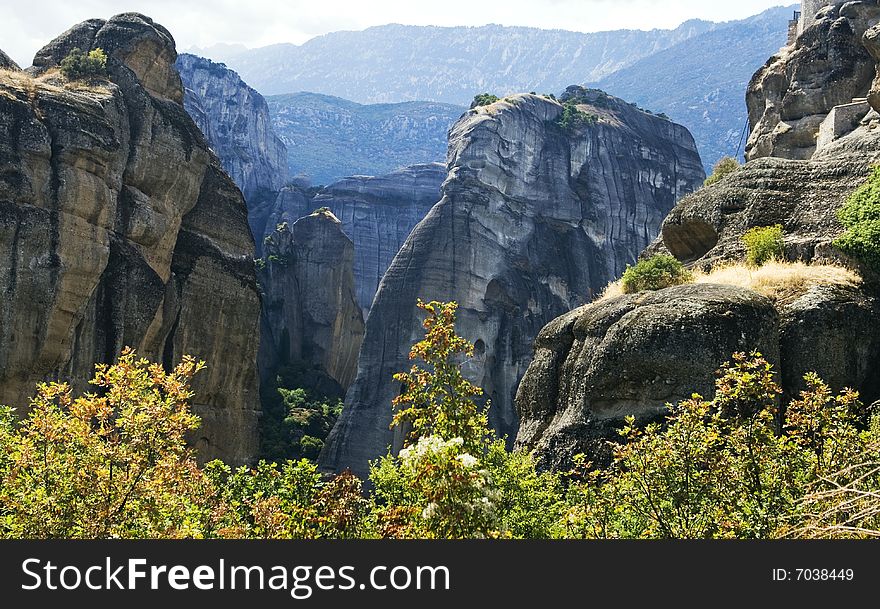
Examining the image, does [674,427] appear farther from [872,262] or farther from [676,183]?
[676,183]

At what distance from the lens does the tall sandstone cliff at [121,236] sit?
113ft

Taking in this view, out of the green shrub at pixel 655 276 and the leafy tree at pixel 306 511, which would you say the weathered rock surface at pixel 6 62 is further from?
the leafy tree at pixel 306 511

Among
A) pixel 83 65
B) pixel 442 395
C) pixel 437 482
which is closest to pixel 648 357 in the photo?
pixel 442 395

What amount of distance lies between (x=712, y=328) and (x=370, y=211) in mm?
77057

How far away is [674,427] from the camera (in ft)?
32.2

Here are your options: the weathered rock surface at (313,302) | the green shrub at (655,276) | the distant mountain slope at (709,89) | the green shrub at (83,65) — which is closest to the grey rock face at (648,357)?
the green shrub at (655,276)

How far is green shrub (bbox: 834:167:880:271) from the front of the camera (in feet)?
57.7

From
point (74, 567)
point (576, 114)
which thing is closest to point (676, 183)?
point (576, 114)

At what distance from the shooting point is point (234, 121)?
101000 mm

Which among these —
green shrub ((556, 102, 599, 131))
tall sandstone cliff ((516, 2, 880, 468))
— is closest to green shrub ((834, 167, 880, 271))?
tall sandstone cliff ((516, 2, 880, 468))

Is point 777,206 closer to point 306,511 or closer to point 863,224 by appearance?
point 863,224

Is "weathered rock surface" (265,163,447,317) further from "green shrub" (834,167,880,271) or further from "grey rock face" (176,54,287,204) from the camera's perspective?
"green shrub" (834,167,880,271)

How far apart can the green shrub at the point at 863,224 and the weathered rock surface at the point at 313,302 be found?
50278 millimetres

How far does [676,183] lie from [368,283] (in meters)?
26.8
